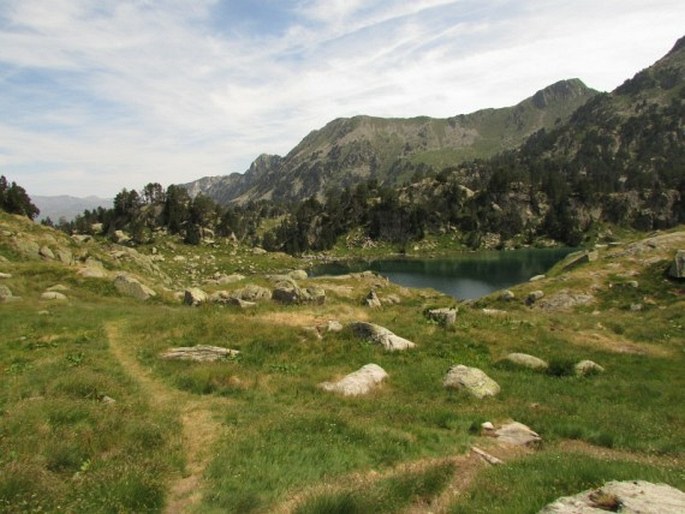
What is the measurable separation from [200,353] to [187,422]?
924 cm

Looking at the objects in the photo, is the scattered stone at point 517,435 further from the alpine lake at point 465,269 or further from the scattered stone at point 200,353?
the alpine lake at point 465,269

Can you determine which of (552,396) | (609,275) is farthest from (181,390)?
(609,275)

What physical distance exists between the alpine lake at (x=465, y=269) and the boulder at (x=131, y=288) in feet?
203

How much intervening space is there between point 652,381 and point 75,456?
2456cm

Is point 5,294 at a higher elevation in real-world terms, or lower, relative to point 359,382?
higher

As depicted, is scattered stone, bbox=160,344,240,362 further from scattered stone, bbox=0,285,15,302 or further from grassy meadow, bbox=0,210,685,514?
scattered stone, bbox=0,285,15,302

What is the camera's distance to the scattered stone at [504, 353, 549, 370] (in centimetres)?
2548

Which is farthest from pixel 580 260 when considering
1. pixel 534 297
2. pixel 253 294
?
pixel 253 294

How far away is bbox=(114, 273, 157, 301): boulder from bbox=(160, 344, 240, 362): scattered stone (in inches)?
924

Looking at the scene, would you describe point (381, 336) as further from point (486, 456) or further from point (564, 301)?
point (564, 301)

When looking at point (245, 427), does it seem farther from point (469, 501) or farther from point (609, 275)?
point (609, 275)

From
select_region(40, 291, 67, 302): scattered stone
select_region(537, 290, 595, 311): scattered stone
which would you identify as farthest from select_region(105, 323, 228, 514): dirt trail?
select_region(537, 290, 595, 311): scattered stone

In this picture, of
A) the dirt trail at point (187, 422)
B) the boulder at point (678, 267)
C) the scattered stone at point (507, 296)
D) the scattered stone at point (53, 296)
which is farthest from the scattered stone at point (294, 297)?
the boulder at point (678, 267)

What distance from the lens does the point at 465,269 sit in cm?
14025
